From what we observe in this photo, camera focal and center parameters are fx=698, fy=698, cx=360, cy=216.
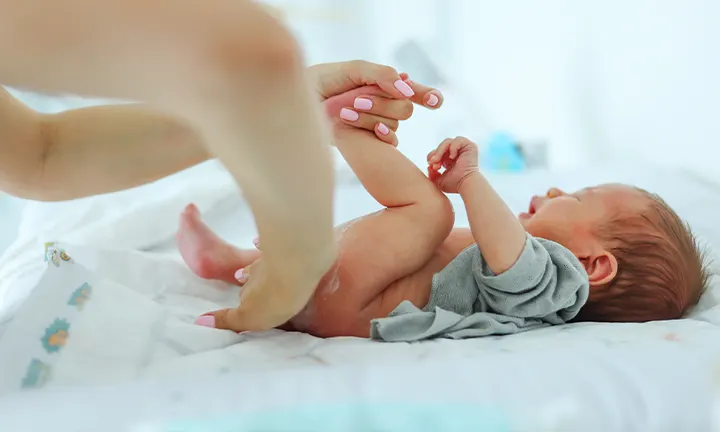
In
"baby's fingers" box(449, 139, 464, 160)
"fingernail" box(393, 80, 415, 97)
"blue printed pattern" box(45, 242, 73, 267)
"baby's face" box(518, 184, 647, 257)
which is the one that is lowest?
"blue printed pattern" box(45, 242, 73, 267)

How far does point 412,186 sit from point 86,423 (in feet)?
1.47

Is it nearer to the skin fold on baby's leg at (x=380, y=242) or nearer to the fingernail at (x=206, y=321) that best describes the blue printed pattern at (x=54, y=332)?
the fingernail at (x=206, y=321)

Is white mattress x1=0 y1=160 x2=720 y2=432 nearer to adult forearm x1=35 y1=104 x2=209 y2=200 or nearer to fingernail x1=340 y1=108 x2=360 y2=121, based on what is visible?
adult forearm x1=35 y1=104 x2=209 y2=200

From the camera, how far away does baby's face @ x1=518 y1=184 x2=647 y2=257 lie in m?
0.88

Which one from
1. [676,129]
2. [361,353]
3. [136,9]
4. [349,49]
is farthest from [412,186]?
[349,49]

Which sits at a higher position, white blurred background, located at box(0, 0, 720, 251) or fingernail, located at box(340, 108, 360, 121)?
white blurred background, located at box(0, 0, 720, 251)

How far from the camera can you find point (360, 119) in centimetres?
81

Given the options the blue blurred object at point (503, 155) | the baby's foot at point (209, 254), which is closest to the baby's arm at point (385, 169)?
the baby's foot at point (209, 254)

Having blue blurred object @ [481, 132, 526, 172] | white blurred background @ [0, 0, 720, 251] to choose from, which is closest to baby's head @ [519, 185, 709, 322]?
white blurred background @ [0, 0, 720, 251]

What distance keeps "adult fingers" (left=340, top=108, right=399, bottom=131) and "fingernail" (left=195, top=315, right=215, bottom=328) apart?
0.27 meters

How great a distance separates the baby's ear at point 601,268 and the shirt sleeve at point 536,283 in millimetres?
55

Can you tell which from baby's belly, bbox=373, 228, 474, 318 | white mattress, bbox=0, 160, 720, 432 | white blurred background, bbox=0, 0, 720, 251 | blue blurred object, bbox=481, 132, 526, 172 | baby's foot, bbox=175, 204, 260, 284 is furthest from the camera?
blue blurred object, bbox=481, 132, 526, 172

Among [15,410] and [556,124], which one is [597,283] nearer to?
[15,410]

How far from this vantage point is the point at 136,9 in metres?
0.35
